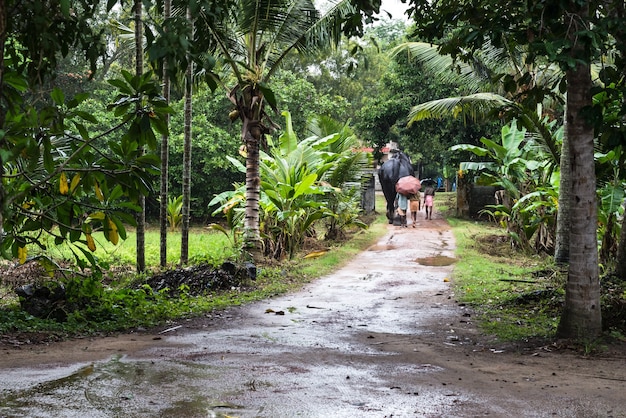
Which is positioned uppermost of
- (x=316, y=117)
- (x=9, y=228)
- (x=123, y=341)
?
(x=316, y=117)

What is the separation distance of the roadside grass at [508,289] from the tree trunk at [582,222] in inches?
19.9

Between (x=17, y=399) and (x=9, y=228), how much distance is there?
Result: 2.84 meters

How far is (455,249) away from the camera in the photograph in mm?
16000

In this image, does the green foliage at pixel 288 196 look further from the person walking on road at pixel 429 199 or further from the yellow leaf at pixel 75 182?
the person walking on road at pixel 429 199

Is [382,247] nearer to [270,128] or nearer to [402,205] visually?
[402,205]

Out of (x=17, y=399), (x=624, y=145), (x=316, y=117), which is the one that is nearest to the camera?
(x=17, y=399)

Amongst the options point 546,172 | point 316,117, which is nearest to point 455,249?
point 546,172

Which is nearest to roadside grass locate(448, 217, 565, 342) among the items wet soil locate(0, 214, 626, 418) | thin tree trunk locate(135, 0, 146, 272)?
wet soil locate(0, 214, 626, 418)

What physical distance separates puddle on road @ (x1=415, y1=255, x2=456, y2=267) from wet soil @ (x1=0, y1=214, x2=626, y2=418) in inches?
203

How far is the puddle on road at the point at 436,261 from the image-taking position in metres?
13.9

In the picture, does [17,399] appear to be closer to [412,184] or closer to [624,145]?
[624,145]

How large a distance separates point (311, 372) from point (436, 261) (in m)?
9.38

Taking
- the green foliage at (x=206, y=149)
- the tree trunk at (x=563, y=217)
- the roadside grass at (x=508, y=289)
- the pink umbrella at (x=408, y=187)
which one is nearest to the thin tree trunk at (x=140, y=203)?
the roadside grass at (x=508, y=289)

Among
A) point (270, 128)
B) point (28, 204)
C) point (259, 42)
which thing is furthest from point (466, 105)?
point (28, 204)
